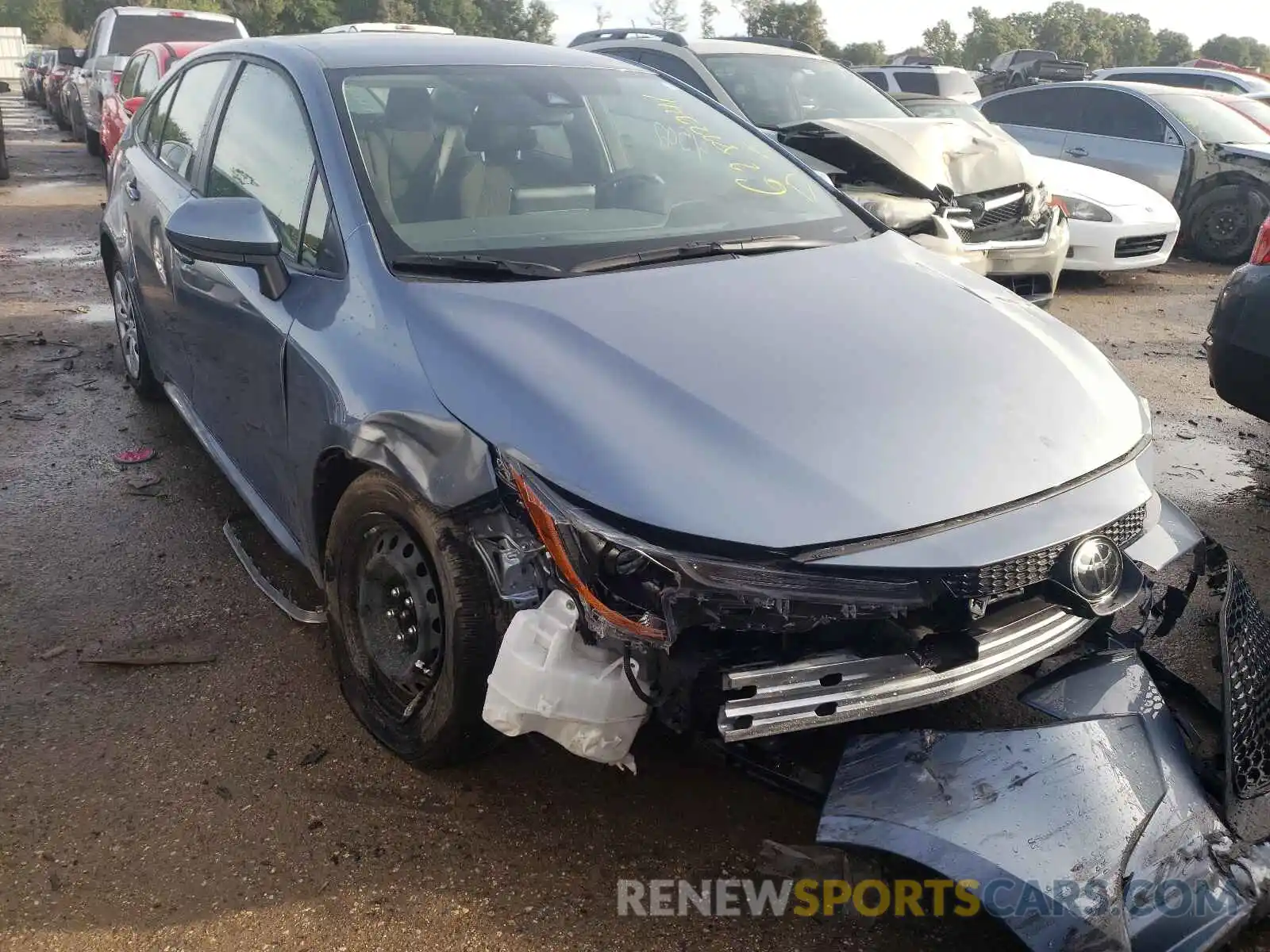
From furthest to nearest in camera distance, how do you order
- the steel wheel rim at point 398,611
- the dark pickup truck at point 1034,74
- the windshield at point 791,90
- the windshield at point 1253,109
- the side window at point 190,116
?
the dark pickup truck at point 1034,74
the windshield at point 1253,109
the windshield at point 791,90
the side window at point 190,116
the steel wheel rim at point 398,611

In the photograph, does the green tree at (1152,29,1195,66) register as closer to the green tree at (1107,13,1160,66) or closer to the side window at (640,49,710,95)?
the green tree at (1107,13,1160,66)

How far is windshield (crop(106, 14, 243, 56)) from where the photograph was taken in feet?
38.7

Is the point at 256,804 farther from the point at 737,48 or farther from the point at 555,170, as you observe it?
the point at 737,48

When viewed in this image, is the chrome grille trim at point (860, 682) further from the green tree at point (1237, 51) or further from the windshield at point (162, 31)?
the green tree at point (1237, 51)

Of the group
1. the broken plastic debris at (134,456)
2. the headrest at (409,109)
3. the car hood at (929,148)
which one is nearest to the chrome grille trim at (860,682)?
the headrest at (409,109)

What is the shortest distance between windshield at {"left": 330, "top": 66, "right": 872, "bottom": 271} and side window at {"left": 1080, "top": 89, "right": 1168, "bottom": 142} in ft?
26.8

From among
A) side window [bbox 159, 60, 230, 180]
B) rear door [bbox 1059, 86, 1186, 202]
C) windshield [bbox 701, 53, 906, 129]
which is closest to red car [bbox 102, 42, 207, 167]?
windshield [bbox 701, 53, 906, 129]

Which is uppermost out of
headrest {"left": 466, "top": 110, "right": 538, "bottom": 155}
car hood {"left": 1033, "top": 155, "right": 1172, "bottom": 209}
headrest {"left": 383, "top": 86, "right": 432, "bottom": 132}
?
headrest {"left": 383, "top": 86, "right": 432, "bottom": 132}

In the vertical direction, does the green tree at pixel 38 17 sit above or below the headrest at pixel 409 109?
below

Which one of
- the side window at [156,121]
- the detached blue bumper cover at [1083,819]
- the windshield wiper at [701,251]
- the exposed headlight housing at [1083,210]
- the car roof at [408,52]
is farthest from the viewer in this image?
the exposed headlight housing at [1083,210]

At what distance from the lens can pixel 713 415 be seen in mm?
2096

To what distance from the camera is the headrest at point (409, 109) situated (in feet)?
9.50

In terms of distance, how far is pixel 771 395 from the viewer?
217 cm

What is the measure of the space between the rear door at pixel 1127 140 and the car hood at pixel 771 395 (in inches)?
330
